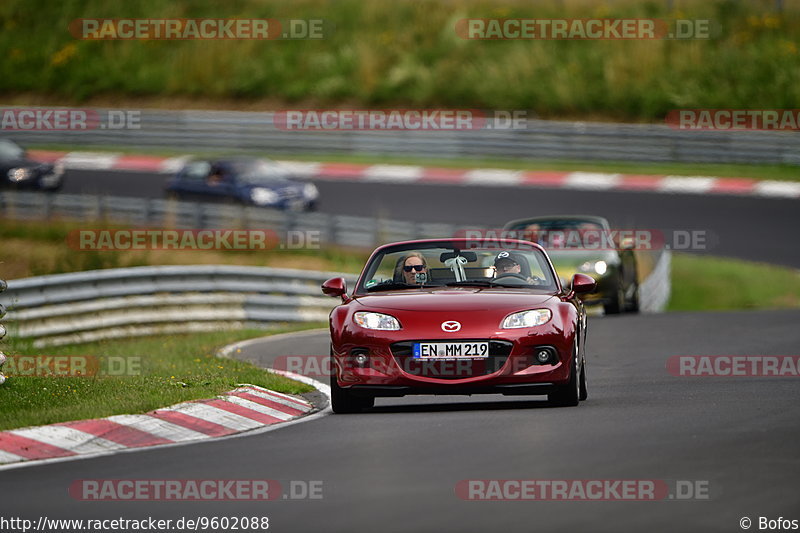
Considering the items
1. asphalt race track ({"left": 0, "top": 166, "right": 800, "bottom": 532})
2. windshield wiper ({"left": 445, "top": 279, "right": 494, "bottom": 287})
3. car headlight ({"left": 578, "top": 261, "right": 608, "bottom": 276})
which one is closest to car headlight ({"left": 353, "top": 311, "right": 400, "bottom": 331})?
asphalt race track ({"left": 0, "top": 166, "right": 800, "bottom": 532})

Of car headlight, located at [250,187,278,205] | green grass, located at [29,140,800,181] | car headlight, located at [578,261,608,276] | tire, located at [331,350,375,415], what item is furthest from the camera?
green grass, located at [29,140,800,181]

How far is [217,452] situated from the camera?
9836 millimetres

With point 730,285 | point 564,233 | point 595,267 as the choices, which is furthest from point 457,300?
point 730,285

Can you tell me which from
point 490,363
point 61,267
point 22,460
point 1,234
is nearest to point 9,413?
point 22,460

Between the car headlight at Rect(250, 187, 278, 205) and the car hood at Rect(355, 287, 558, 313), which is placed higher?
the car headlight at Rect(250, 187, 278, 205)

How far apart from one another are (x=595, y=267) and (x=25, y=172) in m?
18.7

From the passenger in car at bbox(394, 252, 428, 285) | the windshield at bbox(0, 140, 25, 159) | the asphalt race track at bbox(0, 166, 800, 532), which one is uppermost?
the windshield at bbox(0, 140, 25, 159)

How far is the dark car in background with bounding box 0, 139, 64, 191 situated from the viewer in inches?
1457

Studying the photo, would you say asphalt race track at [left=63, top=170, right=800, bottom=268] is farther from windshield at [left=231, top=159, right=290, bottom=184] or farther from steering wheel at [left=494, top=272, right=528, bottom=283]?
steering wheel at [left=494, top=272, right=528, bottom=283]

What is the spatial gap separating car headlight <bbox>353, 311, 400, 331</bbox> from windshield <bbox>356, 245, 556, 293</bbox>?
678mm

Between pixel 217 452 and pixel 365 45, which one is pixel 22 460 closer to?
pixel 217 452

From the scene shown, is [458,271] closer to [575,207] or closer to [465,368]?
[465,368]

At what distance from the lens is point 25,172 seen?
37.3m

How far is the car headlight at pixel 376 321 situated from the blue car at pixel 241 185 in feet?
77.7
